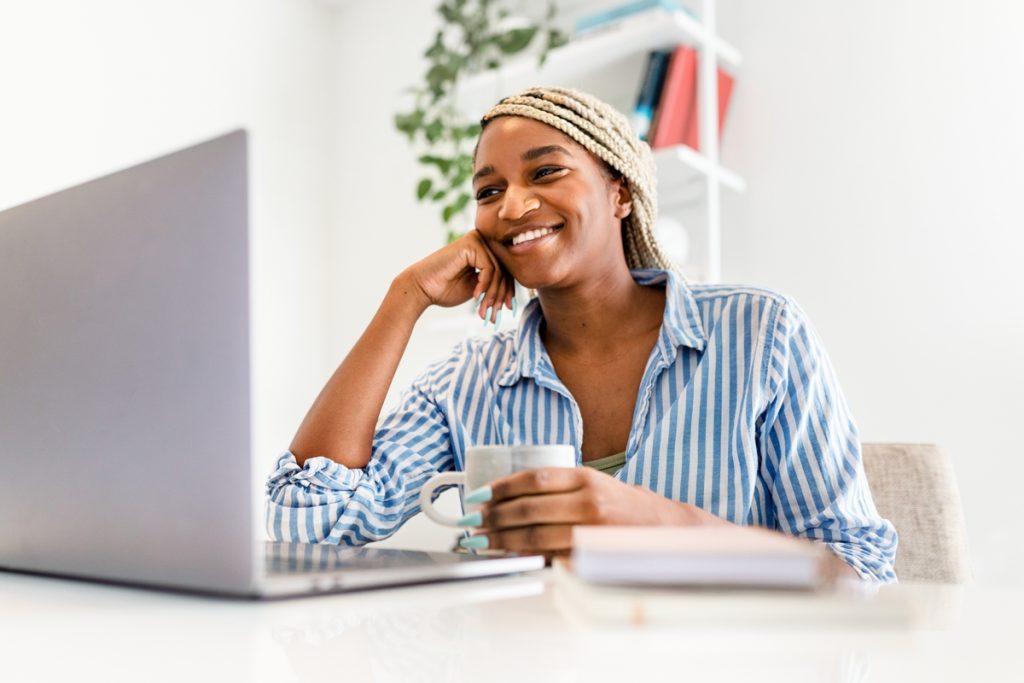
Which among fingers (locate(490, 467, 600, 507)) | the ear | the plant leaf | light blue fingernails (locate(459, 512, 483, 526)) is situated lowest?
light blue fingernails (locate(459, 512, 483, 526))

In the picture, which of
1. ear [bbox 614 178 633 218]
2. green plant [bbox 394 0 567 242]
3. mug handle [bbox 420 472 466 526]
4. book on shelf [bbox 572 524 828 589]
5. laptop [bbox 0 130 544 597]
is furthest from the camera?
green plant [bbox 394 0 567 242]

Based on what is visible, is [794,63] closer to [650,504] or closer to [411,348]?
[411,348]

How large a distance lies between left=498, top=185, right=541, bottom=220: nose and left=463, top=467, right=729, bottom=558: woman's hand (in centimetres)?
65

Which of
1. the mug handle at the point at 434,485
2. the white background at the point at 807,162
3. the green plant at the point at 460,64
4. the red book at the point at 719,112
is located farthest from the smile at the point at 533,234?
the green plant at the point at 460,64

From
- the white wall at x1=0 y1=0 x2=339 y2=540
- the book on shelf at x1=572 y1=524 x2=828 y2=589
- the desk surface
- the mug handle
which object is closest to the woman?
the mug handle

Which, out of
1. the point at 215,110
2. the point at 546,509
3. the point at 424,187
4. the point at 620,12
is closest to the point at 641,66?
the point at 620,12

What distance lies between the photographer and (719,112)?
7.85 ft

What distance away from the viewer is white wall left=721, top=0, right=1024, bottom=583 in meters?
1.98

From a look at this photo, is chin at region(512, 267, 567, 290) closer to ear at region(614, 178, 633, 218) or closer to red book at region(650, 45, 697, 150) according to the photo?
Answer: ear at region(614, 178, 633, 218)

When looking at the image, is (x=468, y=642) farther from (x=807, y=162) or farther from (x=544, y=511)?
(x=807, y=162)

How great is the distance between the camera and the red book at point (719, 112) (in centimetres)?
227

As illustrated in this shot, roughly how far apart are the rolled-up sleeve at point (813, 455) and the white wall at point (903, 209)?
1019mm

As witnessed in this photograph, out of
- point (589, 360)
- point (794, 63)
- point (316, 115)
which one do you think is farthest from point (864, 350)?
point (316, 115)

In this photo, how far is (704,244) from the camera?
232 centimetres
